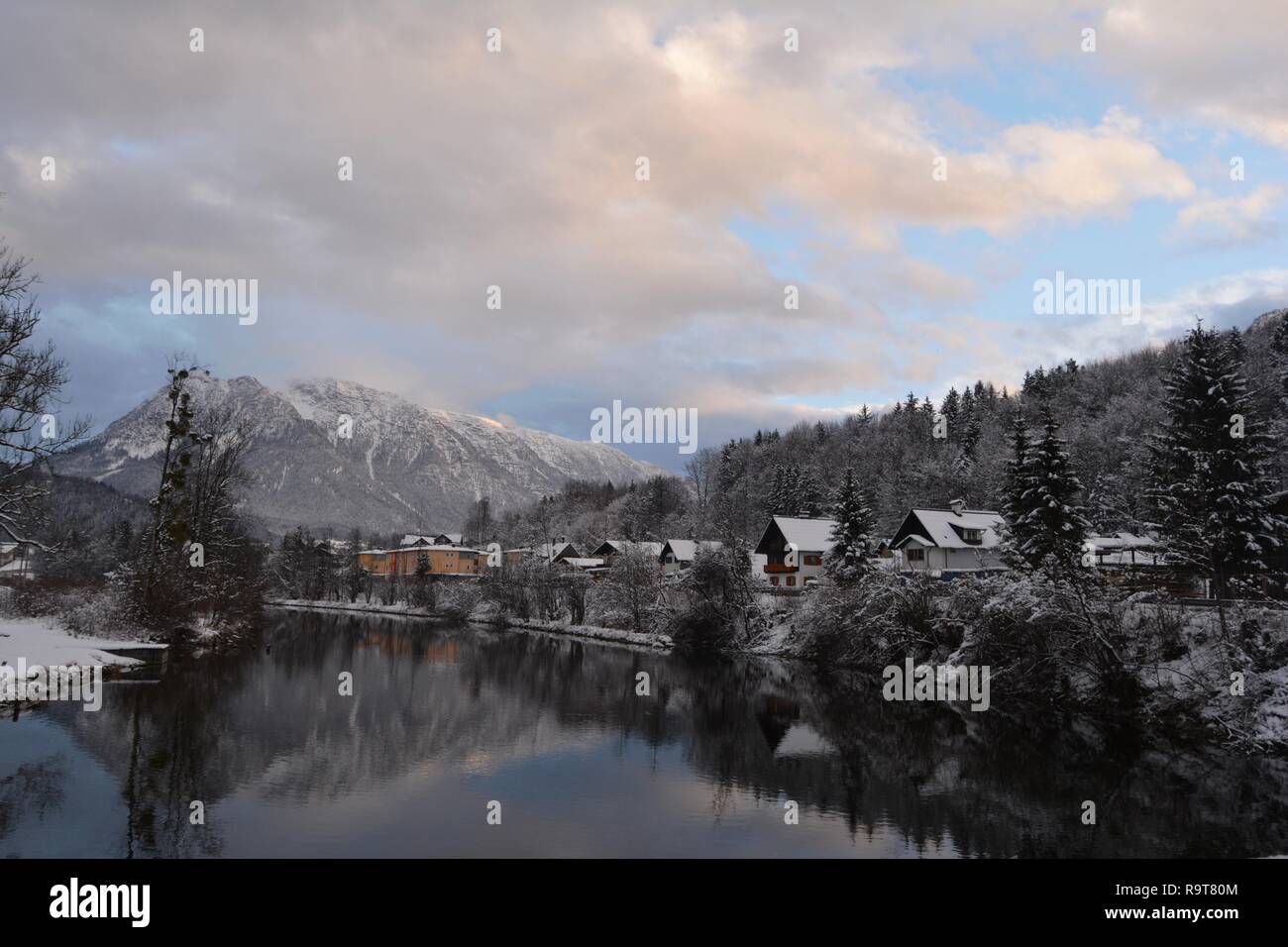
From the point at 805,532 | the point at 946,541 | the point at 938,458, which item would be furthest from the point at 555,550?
the point at 946,541

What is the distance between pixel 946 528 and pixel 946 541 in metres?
1.95

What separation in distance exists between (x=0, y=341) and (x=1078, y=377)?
124 m

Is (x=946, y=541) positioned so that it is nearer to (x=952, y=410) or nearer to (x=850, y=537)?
(x=850, y=537)

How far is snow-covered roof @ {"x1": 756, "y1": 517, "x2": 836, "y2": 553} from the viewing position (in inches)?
2857

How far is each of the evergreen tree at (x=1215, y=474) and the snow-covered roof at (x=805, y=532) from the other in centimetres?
3366

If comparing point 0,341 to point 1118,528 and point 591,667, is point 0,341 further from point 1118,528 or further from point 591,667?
point 1118,528

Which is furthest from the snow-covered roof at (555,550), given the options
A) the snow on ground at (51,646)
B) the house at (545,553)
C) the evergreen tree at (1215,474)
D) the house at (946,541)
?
the evergreen tree at (1215,474)

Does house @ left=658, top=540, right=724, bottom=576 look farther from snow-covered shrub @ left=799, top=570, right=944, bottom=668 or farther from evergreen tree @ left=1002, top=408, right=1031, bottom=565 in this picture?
evergreen tree @ left=1002, top=408, right=1031, bottom=565

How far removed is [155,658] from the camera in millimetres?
38969

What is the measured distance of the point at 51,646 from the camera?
109ft

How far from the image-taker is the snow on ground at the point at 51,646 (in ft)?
99.7

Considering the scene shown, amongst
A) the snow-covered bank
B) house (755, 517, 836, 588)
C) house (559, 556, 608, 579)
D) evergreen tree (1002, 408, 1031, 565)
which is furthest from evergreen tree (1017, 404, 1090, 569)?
house (559, 556, 608, 579)

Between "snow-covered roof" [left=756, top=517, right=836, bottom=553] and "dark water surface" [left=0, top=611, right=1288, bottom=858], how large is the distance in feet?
122

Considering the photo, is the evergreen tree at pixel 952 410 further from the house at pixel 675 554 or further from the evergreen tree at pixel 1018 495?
the evergreen tree at pixel 1018 495
